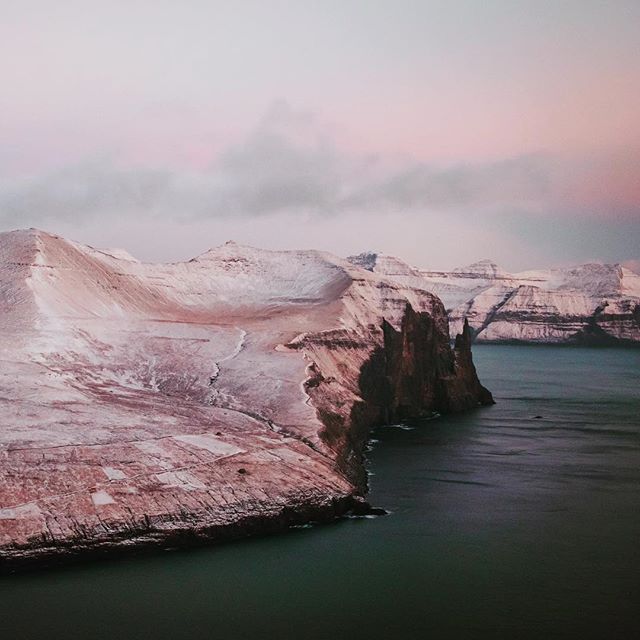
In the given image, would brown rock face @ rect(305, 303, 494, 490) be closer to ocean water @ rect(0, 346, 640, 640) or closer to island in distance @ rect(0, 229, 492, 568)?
island in distance @ rect(0, 229, 492, 568)

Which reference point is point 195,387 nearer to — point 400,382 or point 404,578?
point 400,382

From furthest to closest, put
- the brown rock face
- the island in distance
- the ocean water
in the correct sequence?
1. the brown rock face
2. the island in distance
3. the ocean water

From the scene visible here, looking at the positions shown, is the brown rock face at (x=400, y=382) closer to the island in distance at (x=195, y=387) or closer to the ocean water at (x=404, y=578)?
the island in distance at (x=195, y=387)

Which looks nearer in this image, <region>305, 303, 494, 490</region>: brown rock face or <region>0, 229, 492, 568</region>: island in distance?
<region>0, 229, 492, 568</region>: island in distance

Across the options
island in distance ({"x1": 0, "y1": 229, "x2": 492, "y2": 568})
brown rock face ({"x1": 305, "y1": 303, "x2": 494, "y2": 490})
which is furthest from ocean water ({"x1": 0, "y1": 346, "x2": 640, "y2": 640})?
brown rock face ({"x1": 305, "y1": 303, "x2": 494, "y2": 490})

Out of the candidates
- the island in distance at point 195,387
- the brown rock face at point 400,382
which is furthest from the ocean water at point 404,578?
the brown rock face at point 400,382

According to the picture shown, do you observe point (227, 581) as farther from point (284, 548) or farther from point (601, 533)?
point (601, 533)
